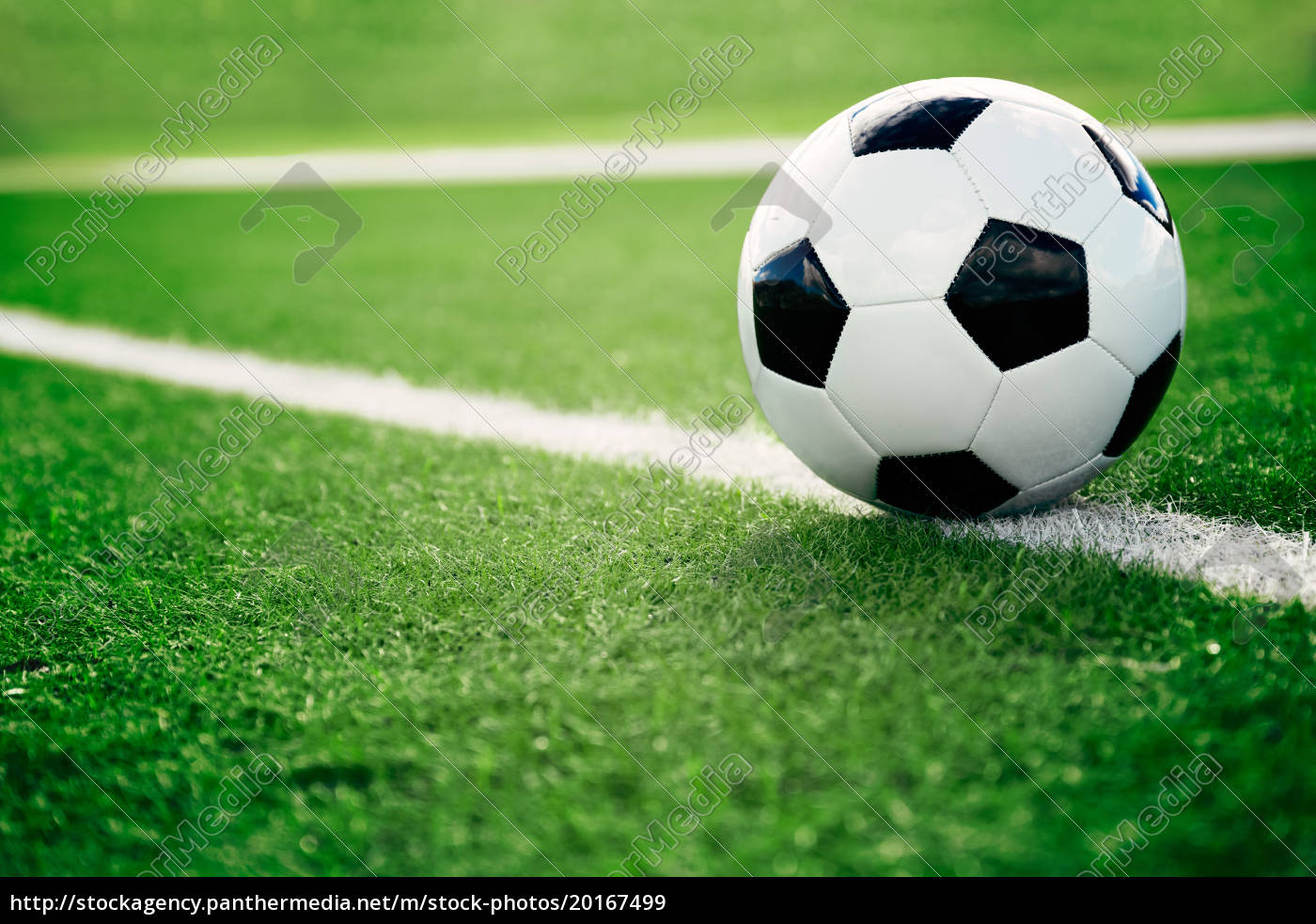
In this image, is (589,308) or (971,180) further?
(589,308)

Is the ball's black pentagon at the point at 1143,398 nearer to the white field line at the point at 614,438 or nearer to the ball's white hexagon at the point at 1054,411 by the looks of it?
the ball's white hexagon at the point at 1054,411

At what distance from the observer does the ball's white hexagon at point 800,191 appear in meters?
2.69

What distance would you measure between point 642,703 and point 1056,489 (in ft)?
4.46

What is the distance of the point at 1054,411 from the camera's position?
258 cm

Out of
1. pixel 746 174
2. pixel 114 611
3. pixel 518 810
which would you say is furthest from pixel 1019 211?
pixel 746 174

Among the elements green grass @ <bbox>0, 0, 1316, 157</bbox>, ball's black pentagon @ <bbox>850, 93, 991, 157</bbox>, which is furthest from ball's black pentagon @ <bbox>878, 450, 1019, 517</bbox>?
green grass @ <bbox>0, 0, 1316, 157</bbox>

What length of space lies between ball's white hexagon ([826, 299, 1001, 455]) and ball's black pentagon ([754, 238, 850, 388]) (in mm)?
46

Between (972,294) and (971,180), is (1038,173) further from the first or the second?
(972,294)

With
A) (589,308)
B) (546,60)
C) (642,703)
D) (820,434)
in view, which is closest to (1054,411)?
(820,434)

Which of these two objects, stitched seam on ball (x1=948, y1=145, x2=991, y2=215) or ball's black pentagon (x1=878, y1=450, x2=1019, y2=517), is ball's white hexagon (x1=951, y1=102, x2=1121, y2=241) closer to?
stitched seam on ball (x1=948, y1=145, x2=991, y2=215)

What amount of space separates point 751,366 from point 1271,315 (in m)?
3.48

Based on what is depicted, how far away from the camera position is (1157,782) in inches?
76.3

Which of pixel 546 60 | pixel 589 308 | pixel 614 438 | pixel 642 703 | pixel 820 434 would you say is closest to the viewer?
pixel 642 703

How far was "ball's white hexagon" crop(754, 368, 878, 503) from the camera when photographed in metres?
2.73
